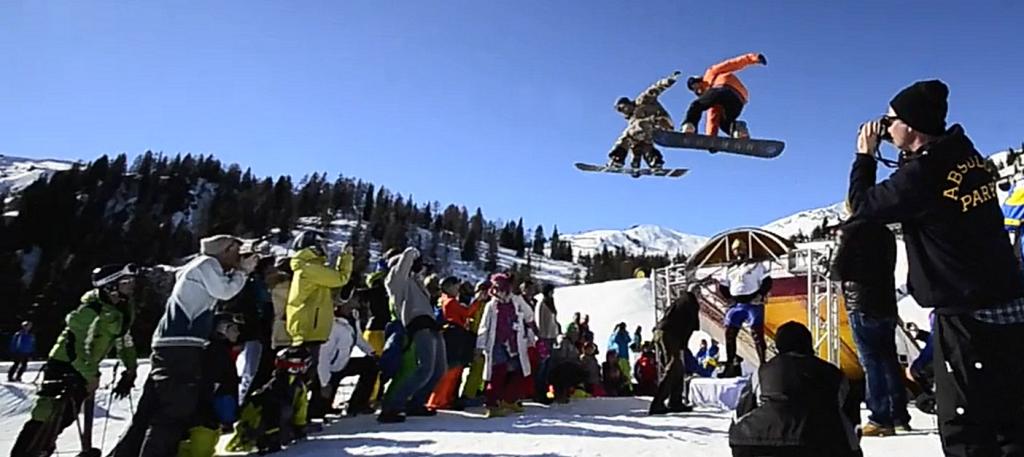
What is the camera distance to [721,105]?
26.7 ft

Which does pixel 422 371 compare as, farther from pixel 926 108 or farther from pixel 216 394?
pixel 926 108

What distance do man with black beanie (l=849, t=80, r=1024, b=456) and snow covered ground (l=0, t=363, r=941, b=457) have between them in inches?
86.2

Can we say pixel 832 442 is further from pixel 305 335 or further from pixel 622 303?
pixel 622 303

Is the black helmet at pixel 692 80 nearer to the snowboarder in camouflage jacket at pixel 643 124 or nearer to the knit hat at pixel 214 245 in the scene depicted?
the snowboarder in camouflage jacket at pixel 643 124

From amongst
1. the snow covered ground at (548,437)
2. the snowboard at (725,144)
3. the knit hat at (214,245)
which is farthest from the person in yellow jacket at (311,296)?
the snowboard at (725,144)

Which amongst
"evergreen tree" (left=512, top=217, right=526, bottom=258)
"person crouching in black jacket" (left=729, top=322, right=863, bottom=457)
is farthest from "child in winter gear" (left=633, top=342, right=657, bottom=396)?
"evergreen tree" (left=512, top=217, right=526, bottom=258)

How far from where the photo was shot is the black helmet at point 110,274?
5.25m

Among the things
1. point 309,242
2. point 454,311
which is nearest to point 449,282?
point 454,311

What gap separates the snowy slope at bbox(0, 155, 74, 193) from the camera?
9541 cm

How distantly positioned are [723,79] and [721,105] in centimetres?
31

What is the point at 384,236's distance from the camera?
8744 cm

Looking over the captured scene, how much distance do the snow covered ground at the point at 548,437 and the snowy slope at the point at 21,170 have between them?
9873cm

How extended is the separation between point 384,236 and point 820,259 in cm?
8022

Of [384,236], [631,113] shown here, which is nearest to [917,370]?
[631,113]
